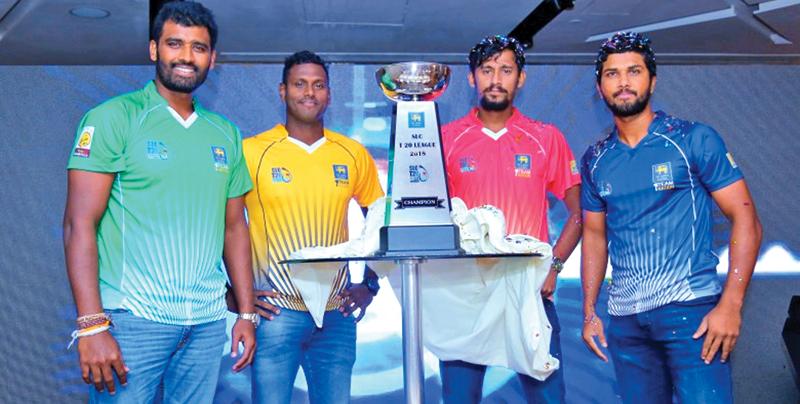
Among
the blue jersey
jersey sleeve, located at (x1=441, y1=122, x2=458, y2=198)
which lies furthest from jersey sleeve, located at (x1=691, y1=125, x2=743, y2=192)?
jersey sleeve, located at (x1=441, y1=122, x2=458, y2=198)

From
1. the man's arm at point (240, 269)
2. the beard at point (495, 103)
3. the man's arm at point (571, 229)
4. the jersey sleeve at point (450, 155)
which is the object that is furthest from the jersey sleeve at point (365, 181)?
the man's arm at point (571, 229)

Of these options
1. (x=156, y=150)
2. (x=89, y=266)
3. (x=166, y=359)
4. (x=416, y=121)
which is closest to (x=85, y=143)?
(x=156, y=150)

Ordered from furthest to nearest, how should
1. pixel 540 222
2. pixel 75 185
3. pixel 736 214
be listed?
pixel 540 222
pixel 736 214
pixel 75 185

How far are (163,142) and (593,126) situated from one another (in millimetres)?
2148

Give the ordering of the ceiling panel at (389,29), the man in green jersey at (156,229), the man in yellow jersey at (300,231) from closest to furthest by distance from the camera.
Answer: the man in green jersey at (156,229) → the man in yellow jersey at (300,231) → the ceiling panel at (389,29)

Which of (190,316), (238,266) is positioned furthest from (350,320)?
(190,316)

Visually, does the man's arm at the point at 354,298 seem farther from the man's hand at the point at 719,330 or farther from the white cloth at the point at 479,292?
the man's hand at the point at 719,330

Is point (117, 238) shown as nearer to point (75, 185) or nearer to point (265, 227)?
point (75, 185)

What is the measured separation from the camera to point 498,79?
2605 millimetres

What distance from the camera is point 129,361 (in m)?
1.90

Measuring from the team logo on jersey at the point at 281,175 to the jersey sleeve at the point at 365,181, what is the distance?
0.88ft

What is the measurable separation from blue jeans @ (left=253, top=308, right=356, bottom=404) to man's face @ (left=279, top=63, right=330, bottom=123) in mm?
647

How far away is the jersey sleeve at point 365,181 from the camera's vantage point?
2.70 metres

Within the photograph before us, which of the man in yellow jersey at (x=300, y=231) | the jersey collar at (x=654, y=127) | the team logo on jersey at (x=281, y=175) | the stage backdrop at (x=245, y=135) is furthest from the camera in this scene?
the stage backdrop at (x=245, y=135)
